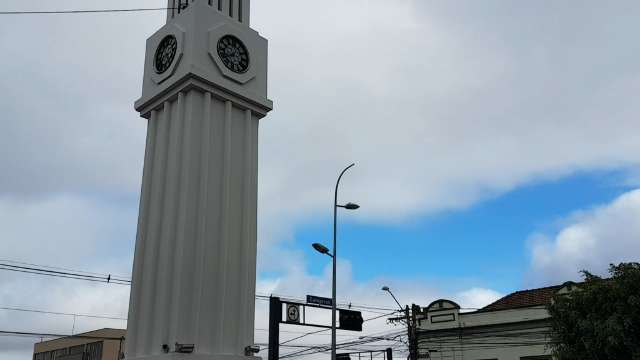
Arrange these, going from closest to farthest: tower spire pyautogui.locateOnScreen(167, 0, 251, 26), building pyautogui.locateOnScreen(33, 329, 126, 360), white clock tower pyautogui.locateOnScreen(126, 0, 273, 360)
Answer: white clock tower pyautogui.locateOnScreen(126, 0, 273, 360) → tower spire pyautogui.locateOnScreen(167, 0, 251, 26) → building pyautogui.locateOnScreen(33, 329, 126, 360)

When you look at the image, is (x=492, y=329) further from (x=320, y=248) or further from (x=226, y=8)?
(x=226, y=8)

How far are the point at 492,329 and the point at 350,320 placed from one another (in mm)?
14975

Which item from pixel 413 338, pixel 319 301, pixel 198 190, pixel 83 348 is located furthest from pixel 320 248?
pixel 83 348

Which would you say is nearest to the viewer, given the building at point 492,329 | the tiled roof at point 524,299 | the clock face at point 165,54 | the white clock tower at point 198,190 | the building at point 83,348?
the white clock tower at point 198,190

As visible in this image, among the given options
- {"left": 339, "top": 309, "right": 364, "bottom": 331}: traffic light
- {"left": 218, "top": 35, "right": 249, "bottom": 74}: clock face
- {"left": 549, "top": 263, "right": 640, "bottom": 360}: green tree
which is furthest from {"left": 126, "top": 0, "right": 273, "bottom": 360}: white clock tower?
{"left": 549, "top": 263, "right": 640, "bottom": 360}: green tree

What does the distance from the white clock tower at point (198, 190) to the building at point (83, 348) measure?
67216 millimetres

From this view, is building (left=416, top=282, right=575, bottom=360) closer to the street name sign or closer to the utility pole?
the utility pole

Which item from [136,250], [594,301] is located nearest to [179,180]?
[136,250]

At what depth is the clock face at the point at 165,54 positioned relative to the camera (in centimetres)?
2291

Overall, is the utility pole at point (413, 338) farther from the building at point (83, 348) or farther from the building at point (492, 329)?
the building at point (83, 348)

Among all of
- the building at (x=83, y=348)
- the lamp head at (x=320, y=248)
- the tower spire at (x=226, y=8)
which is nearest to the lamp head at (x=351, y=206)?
the lamp head at (x=320, y=248)

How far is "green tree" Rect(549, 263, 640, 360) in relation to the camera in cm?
2169

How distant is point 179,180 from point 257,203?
3.09 m

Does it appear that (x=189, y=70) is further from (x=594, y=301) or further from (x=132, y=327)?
(x=594, y=301)
